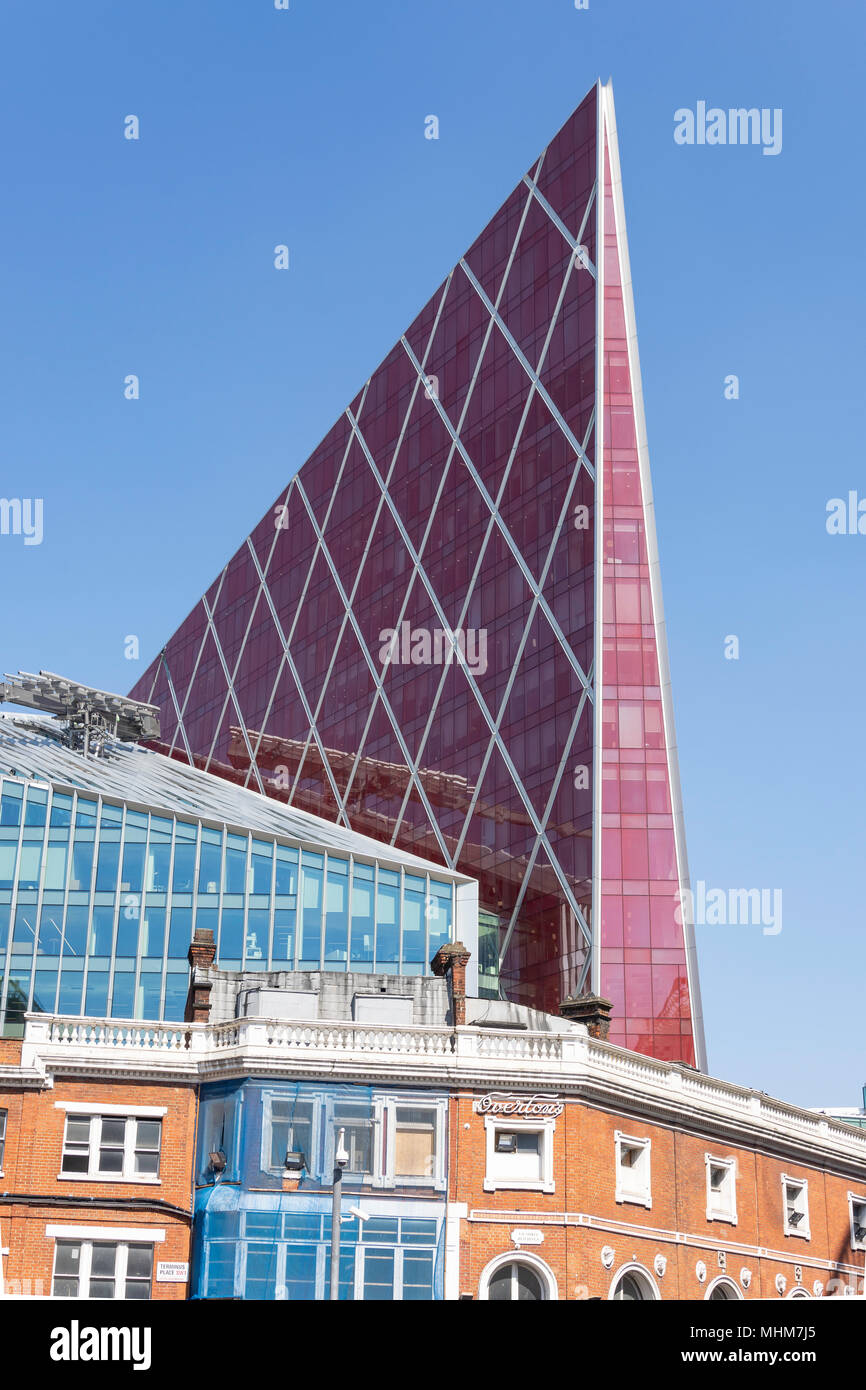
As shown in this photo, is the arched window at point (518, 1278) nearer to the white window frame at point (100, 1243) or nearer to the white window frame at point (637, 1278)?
the white window frame at point (637, 1278)

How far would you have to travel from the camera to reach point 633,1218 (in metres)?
46.5

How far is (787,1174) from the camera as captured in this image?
52812mm

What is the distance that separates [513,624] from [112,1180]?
63076mm

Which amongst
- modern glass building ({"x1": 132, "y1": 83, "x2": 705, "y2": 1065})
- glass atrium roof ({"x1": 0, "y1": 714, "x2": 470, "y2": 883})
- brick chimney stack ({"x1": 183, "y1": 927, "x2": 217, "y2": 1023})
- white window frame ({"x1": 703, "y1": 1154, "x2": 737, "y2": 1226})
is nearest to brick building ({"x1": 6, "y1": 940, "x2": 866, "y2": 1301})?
white window frame ({"x1": 703, "y1": 1154, "x2": 737, "y2": 1226})

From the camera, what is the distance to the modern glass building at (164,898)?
7212 centimetres

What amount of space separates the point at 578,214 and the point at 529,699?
109ft

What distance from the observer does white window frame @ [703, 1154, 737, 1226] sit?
4938cm

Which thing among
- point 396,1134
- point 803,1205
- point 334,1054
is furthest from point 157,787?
point 803,1205

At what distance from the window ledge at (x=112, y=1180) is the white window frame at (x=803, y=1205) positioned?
2007cm

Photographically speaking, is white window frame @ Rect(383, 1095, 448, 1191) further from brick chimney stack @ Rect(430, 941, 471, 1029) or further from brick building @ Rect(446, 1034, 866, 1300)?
brick chimney stack @ Rect(430, 941, 471, 1029)

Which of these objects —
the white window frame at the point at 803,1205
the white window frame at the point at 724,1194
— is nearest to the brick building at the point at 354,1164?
the white window frame at the point at 724,1194

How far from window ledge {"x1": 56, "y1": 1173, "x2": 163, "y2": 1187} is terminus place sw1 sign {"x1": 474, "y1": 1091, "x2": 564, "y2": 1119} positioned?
926 cm

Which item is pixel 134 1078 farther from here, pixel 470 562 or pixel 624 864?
pixel 470 562
